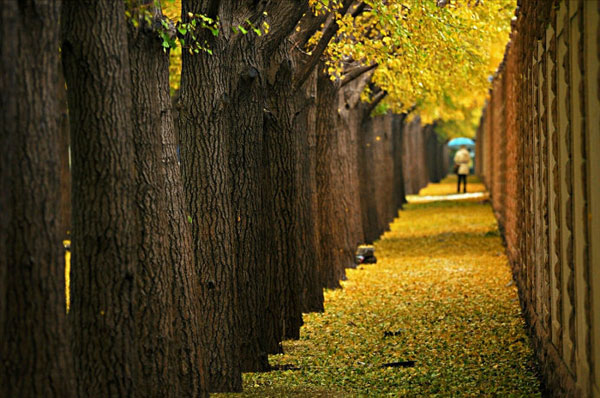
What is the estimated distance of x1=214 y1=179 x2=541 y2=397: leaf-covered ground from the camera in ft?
31.9

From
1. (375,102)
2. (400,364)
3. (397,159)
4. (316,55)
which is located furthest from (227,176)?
(397,159)

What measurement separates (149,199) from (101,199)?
3.56 feet

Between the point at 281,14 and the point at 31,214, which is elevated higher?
the point at 281,14

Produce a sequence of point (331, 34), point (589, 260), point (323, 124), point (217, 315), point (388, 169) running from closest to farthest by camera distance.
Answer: point (589, 260) → point (217, 315) → point (331, 34) → point (323, 124) → point (388, 169)

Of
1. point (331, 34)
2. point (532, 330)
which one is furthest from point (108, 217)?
point (331, 34)

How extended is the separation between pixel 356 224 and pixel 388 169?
1029 cm

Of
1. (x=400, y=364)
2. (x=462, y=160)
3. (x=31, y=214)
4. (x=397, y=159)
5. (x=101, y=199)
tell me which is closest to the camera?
(x=31, y=214)

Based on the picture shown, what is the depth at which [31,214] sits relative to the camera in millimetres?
5754

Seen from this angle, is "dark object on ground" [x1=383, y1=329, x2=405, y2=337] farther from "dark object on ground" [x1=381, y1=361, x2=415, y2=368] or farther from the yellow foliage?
the yellow foliage

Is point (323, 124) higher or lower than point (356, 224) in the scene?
higher

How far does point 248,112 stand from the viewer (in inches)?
419

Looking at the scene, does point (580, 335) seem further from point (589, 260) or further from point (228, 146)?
point (228, 146)

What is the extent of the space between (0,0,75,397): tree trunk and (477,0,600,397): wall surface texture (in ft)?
10.3

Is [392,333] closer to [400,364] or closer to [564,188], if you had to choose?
[400,364]
